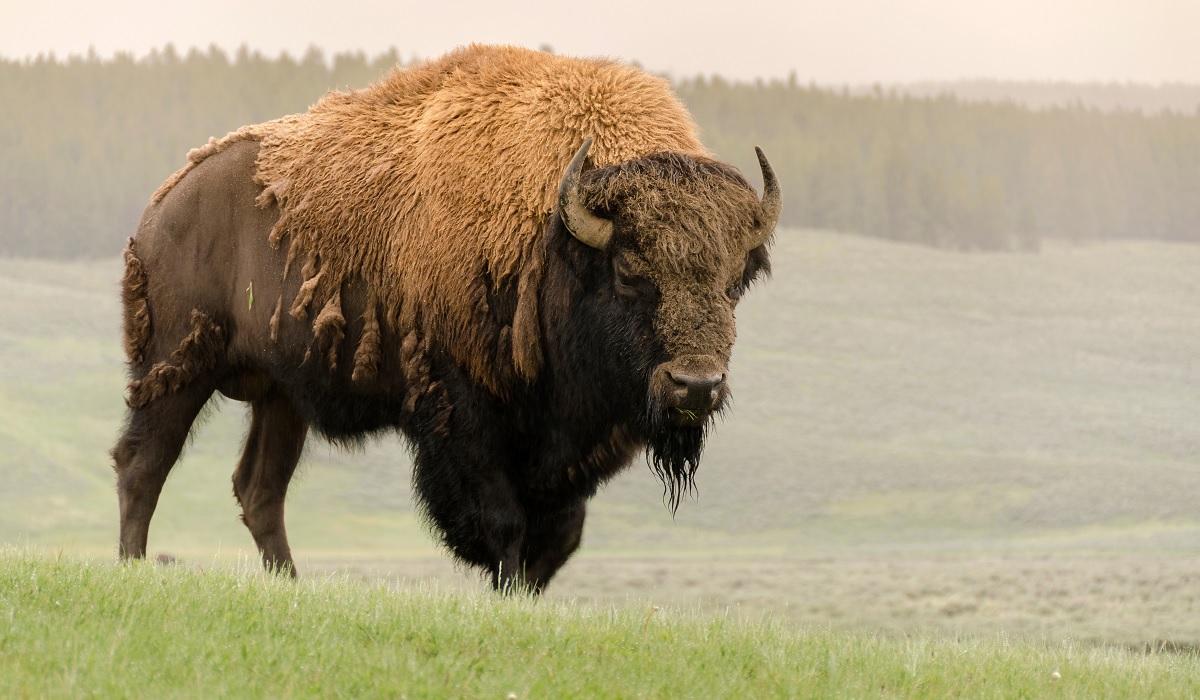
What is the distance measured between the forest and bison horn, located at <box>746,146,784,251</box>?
5345 centimetres

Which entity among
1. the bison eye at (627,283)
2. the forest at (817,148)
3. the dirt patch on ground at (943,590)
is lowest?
the forest at (817,148)

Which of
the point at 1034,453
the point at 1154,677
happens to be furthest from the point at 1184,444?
the point at 1154,677

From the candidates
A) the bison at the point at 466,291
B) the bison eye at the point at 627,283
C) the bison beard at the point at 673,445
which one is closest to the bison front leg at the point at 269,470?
the bison at the point at 466,291

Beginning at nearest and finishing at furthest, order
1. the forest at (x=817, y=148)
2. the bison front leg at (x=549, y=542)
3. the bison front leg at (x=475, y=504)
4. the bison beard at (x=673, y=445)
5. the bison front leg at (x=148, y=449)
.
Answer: the bison beard at (x=673, y=445) < the bison front leg at (x=475, y=504) < the bison front leg at (x=549, y=542) < the bison front leg at (x=148, y=449) < the forest at (x=817, y=148)

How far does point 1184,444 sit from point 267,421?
33202 millimetres

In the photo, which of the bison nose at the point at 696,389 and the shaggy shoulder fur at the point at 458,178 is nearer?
the bison nose at the point at 696,389

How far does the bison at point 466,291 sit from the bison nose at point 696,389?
1 centimetres

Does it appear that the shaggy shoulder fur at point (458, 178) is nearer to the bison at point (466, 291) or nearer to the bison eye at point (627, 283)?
the bison at point (466, 291)

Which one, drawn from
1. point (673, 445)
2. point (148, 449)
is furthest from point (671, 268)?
point (148, 449)

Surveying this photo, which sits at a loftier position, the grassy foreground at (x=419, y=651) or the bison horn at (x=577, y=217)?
the bison horn at (x=577, y=217)

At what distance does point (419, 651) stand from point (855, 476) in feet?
97.4

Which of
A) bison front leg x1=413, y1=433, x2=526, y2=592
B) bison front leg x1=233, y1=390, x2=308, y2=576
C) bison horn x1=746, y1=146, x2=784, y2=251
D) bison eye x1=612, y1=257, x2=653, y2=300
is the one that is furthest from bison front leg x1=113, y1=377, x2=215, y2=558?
bison horn x1=746, y1=146, x2=784, y2=251

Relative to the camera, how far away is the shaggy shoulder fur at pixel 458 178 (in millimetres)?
7355

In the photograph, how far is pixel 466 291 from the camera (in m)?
7.42
